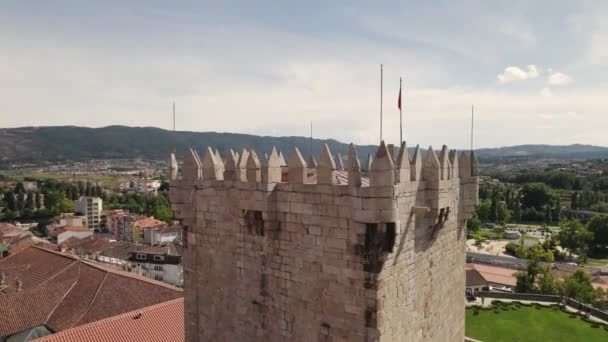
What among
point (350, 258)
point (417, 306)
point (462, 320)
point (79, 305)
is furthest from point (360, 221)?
point (79, 305)

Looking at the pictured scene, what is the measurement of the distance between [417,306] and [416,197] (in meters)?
2.55

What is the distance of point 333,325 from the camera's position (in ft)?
28.5

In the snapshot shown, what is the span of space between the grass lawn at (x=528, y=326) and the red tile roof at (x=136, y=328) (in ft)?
91.1

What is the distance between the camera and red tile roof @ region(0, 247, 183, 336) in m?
26.5

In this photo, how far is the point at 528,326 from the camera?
136 feet

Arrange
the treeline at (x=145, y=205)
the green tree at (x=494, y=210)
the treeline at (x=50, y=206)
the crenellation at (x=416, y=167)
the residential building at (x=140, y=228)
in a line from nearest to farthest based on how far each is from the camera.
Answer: the crenellation at (x=416, y=167), the residential building at (x=140, y=228), the treeline at (x=145, y=205), the green tree at (x=494, y=210), the treeline at (x=50, y=206)

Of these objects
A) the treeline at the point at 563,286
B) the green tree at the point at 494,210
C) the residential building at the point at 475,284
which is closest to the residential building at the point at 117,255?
the residential building at the point at 475,284

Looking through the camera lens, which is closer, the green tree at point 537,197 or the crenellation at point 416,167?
the crenellation at point 416,167

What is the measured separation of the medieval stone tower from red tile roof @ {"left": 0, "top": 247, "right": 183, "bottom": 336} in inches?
757

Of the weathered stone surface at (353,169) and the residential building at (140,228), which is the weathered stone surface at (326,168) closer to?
the weathered stone surface at (353,169)

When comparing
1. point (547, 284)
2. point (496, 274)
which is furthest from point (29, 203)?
point (547, 284)

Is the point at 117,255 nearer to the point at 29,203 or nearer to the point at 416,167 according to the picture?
the point at 416,167

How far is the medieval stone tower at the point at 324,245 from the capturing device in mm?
8188

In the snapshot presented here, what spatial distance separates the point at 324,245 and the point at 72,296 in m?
27.3
